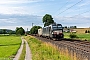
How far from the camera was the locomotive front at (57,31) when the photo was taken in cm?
4788

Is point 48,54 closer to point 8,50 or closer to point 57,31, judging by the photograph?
point 8,50

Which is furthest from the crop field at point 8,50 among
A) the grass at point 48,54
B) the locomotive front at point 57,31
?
the locomotive front at point 57,31

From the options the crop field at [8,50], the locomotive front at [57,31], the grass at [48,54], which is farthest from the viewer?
the locomotive front at [57,31]

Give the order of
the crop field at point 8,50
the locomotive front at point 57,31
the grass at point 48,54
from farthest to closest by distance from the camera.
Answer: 1. the locomotive front at point 57,31
2. the crop field at point 8,50
3. the grass at point 48,54

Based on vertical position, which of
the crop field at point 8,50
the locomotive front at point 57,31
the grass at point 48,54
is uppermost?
the locomotive front at point 57,31

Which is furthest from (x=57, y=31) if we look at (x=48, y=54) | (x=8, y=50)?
(x=48, y=54)

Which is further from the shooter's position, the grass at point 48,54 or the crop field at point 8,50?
the crop field at point 8,50

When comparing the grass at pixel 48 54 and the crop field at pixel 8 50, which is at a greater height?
the grass at pixel 48 54

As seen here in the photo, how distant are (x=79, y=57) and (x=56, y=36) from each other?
30710 millimetres

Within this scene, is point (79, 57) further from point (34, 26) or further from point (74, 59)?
point (34, 26)

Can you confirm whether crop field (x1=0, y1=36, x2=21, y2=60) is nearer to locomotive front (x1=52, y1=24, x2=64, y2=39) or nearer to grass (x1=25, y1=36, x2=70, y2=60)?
grass (x1=25, y1=36, x2=70, y2=60)

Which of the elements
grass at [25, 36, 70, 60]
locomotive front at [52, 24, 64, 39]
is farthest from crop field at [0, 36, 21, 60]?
locomotive front at [52, 24, 64, 39]

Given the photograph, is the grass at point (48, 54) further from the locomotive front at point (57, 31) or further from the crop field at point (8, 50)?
the locomotive front at point (57, 31)

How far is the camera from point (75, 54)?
1842 cm
